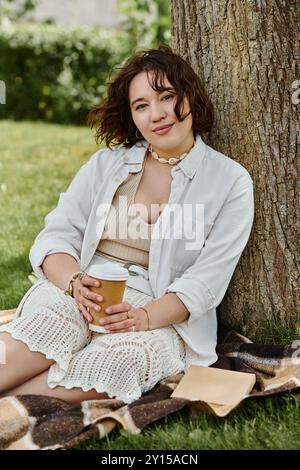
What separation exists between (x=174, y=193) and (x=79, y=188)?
18.4 inches

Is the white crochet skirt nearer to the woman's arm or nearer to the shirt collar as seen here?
the woman's arm

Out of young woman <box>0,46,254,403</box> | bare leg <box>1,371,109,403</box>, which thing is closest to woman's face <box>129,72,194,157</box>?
young woman <box>0,46,254,403</box>

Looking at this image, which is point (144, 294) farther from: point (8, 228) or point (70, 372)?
point (8, 228)

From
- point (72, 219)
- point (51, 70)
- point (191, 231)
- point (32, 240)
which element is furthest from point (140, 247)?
point (51, 70)

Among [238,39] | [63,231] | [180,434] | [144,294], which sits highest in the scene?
[238,39]

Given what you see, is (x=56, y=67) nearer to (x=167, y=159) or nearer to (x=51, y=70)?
(x=51, y=70)

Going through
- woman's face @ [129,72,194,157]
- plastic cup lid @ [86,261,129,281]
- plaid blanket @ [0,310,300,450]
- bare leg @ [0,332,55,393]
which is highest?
woman's face @ [129,72,194,157]

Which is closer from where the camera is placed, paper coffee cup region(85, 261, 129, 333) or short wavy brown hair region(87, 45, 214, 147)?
paper coffee cup region(85, 261, 129, 333)

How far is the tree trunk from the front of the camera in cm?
335

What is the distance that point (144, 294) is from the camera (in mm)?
3301

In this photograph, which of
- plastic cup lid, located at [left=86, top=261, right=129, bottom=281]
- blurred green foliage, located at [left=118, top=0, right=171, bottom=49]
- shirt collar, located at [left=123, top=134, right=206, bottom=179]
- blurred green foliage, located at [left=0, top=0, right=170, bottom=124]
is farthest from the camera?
blurred green foliage, located at [left=0, top=0, right=170, bottom=124]

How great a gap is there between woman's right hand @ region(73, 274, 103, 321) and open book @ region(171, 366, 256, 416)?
47 centimetres

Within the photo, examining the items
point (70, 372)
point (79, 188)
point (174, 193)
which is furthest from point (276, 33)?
point (70, 372)

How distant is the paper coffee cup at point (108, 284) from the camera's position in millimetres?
2814
